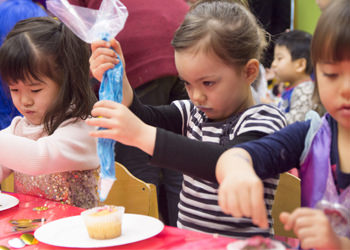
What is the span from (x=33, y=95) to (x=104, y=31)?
0.60m

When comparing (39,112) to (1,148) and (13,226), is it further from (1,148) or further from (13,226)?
(13,226)

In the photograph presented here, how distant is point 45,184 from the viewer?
5.25ft

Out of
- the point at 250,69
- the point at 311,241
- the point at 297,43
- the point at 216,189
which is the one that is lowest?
the point at 216,189

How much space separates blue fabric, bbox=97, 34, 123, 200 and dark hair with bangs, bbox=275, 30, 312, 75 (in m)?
3.64

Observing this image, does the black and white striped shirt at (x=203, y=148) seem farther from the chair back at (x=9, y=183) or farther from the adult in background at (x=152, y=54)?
the chair back at (x=9, y=183)

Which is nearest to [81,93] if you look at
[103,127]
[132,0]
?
[132,0]

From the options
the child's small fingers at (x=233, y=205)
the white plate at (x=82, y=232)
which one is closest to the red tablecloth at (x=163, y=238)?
the white plate at (x=82, y=232)

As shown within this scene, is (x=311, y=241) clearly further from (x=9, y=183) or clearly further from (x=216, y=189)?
(x=9, y=183)

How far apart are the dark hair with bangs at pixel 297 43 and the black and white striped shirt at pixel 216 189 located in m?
3.34

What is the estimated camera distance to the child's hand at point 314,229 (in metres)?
0.72

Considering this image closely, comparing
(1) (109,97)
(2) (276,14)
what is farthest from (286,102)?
(1) (109,97)

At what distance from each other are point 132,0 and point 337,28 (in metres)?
1.28

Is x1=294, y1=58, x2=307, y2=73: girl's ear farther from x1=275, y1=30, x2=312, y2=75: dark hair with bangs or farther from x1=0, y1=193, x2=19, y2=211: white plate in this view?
x1=0, y1=193, x2=19, y2=211: white plate

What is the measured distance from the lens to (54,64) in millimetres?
1658
